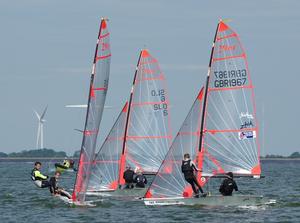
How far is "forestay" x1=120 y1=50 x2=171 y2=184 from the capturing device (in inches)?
2127

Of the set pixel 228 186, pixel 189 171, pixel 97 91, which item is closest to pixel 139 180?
pixel 189 171

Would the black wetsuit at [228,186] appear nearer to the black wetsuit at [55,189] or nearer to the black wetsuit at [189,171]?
the black wetsuit at [189,171]

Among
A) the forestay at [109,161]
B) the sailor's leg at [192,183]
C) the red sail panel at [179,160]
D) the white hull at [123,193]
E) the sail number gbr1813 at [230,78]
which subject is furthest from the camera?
the forestay at [109,161]

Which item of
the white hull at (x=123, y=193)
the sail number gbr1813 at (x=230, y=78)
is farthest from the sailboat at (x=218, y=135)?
the white hull at (x=123, y=193)

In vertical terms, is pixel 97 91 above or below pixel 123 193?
above

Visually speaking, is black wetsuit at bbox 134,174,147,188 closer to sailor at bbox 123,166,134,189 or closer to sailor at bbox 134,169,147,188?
sailor at bbox 134,169,147,188

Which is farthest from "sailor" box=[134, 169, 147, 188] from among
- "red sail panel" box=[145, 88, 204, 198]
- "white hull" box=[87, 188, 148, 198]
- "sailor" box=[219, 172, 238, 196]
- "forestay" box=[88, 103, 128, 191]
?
"sailor" box=[219, 172, 238, 196]

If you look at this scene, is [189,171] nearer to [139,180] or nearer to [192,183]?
[192,183]

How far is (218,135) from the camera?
42969mm

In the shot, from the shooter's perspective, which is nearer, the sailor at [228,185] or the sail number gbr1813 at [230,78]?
the sailor at [228,185]

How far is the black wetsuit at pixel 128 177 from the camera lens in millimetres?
50625

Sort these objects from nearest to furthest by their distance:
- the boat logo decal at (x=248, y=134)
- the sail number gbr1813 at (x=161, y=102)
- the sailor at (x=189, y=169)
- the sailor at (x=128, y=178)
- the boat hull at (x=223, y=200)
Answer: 1. the boat hull at (x=223, y=200)
2. the sailor at (x=189, y=169)
3. the boat logo decal at (x=248, y=134)
4. the sailor at (x=128, y=178)
5. the sail number gbr1813 at (x=161, y=102)

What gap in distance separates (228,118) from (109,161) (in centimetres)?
1115

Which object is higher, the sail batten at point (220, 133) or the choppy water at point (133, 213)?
the sail batten at point (220, 133)
